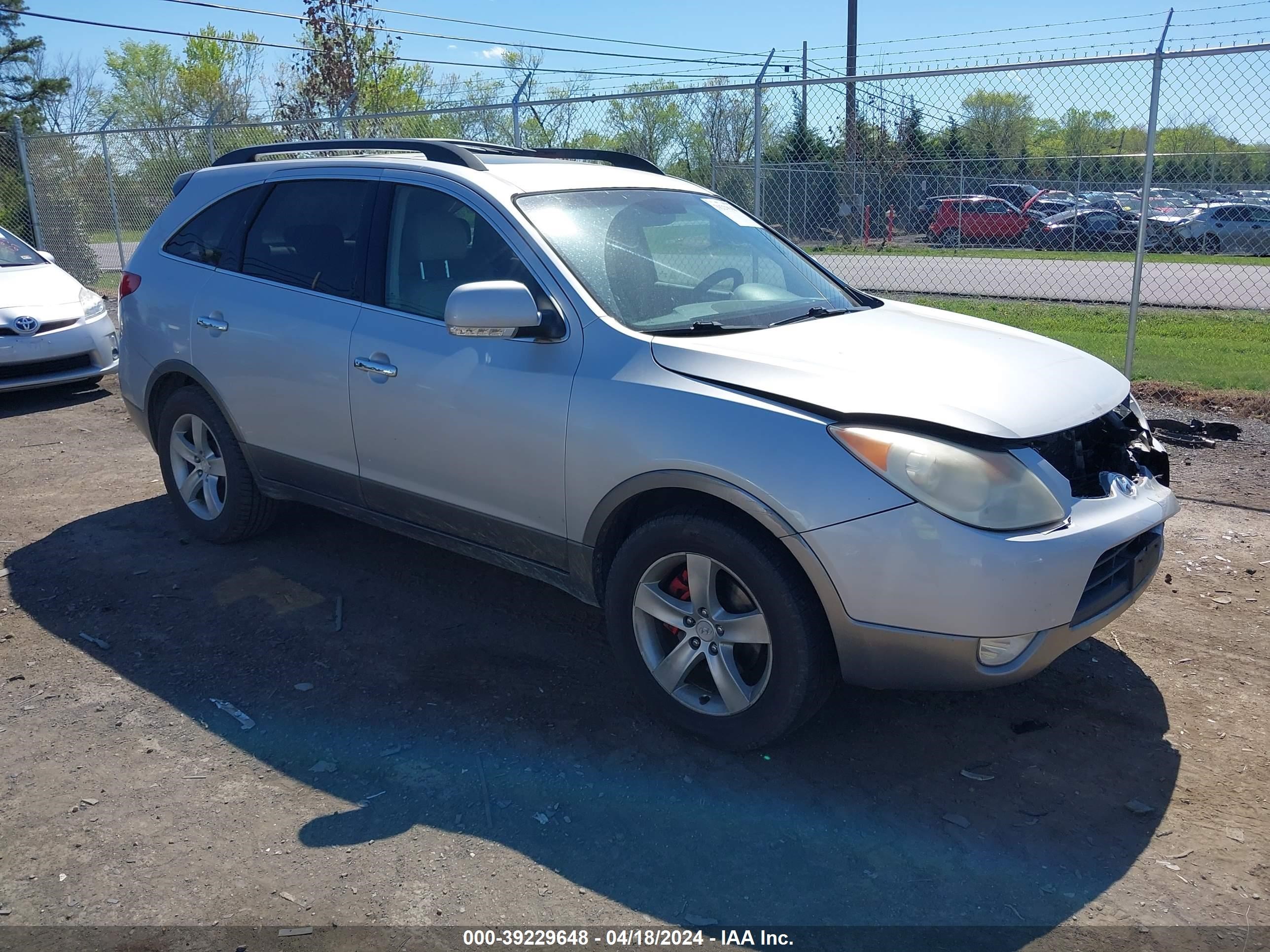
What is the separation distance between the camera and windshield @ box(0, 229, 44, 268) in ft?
31.2

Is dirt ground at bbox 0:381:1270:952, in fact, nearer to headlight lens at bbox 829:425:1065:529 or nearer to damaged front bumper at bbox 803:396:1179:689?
damaged front bumper at bbox 803:396:1179:689

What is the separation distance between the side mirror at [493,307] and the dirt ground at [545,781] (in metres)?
1.39

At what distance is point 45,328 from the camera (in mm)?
8688

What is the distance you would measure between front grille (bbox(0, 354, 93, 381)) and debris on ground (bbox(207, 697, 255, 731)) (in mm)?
5936

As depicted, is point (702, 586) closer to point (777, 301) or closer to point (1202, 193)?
point (777, 301)

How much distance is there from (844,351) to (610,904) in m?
1.93

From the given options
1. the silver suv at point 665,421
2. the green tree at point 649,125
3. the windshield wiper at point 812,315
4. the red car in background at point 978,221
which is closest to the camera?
the silver suv at point 665,421

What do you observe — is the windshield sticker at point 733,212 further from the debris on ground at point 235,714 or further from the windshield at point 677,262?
the debris on ground at point 235,714

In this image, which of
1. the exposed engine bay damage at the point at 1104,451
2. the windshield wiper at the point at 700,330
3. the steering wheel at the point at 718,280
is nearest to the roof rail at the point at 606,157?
the steering wheel at the point at 718,280

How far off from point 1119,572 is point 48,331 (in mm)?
8483

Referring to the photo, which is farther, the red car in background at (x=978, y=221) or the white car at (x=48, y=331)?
the red car in background at (x=978, y=221)

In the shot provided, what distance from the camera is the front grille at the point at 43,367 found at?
8.55 meters

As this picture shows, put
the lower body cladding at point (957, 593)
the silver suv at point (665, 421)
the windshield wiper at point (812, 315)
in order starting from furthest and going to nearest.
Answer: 1. the windshield wiper at point (812, 315)
2. the silver suv at point (665, 421)
3. the lower body cladding at point (957, 593)

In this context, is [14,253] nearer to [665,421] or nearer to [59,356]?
[59,356]
